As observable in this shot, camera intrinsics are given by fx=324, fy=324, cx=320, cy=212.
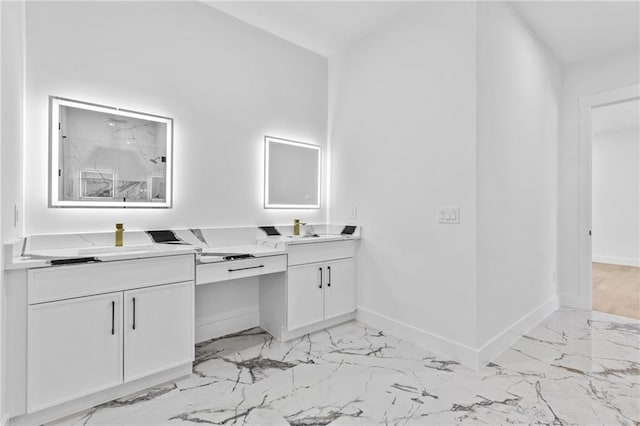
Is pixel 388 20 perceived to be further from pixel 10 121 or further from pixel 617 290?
pixel 617 290

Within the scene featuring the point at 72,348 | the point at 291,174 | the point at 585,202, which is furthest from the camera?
the point at 585,202

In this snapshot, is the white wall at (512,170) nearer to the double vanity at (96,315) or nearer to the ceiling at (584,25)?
the ceiling at (584,25)

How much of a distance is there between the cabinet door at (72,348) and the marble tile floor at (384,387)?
0.17m

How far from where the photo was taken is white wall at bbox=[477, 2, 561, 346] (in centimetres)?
230

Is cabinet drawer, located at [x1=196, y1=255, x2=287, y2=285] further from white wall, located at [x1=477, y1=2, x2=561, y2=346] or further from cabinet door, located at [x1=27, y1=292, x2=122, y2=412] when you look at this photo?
white wall, located at [x1=477, y1=2, x2=561, y2=346]

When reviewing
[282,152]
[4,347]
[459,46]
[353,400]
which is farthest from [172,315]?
[459,46]

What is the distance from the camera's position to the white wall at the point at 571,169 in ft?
11.4

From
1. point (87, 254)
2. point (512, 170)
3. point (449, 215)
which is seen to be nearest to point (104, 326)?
point (87, 254)

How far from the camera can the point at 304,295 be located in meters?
2.76

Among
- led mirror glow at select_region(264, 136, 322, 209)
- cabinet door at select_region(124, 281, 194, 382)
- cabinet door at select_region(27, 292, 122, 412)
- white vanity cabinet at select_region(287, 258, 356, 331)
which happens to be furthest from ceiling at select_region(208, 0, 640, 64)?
cabinet door at select_region(27, 292, 122, 412)

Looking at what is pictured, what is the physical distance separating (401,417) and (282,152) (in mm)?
2360

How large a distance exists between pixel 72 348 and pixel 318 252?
1.77m

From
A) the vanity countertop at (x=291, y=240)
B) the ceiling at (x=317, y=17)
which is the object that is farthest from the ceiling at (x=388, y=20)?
the vanity countertop at (x=291, y=240)

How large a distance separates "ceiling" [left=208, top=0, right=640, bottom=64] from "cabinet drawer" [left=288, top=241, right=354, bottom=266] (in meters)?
1.97
